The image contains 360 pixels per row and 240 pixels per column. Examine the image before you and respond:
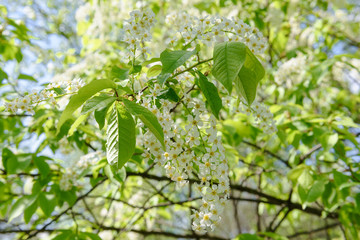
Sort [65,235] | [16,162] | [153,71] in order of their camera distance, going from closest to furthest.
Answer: [153,71] → [65,235] → [16,162]

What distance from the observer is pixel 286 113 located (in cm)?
203

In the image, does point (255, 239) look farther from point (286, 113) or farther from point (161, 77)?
point (161, 77)

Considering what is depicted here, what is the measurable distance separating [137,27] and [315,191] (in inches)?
50.8

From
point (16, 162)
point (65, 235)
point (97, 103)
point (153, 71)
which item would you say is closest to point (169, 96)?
point (153, 71)

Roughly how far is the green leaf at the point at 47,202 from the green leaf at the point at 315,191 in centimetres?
139

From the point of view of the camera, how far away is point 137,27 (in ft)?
3.70

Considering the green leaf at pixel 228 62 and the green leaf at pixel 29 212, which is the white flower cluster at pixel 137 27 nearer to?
the green leaf at pixel 228 62

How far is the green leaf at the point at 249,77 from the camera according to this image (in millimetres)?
861

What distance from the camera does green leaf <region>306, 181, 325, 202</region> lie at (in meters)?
1.66

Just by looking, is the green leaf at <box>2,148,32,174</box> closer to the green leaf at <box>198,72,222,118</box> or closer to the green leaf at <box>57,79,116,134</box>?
the green leaf at <box>57,79,116,134</box>

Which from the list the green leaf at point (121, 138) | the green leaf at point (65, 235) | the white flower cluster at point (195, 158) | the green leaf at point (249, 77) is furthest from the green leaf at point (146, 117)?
the green leaf at point (65, 235)

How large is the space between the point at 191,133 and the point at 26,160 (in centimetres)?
114

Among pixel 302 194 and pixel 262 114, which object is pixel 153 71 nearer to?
pixel 262 114

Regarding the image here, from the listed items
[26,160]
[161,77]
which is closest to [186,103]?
[161,77]
